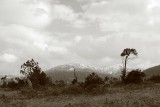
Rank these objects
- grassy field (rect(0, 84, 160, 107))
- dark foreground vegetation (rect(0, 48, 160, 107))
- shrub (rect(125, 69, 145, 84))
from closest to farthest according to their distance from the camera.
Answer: grassy field (rect(0, 84, 160, 107))
dark foreground vegetation (rect(0, 48, 160, 107))
shrub (rect(125, 69, 145, 84))

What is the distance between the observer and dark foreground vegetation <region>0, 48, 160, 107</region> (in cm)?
2684

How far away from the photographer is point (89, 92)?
3725 centimetres

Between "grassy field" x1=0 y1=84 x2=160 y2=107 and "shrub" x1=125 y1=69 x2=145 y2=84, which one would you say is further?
"shrub" x1=125 y1=69 x2=145 y2=84

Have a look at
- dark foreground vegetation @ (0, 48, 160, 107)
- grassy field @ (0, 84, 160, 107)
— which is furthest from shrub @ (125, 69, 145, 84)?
grassy field @ (0, 84, 160, 107)

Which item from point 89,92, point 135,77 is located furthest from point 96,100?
point 135,77

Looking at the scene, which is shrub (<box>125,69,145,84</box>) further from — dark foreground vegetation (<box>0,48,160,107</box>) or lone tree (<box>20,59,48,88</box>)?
lone tree (<box>20,59,48,88</box>)

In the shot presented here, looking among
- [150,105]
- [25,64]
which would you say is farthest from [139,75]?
[25,64]

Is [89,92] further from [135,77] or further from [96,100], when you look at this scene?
[135,77]

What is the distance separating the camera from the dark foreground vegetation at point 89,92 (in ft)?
88.1

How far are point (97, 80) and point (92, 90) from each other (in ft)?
45.2

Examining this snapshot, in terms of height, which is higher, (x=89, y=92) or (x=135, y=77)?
(x=135, y=77)

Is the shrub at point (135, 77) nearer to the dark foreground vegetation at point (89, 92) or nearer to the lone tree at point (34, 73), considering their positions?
the dark foreground vegetation at point (89, 92)

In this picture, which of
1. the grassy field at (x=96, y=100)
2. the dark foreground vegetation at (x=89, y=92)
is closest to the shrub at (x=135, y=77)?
the dark foreground vegetation at (x=89, y=92)

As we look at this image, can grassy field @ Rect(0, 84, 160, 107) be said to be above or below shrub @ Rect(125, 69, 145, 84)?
below
